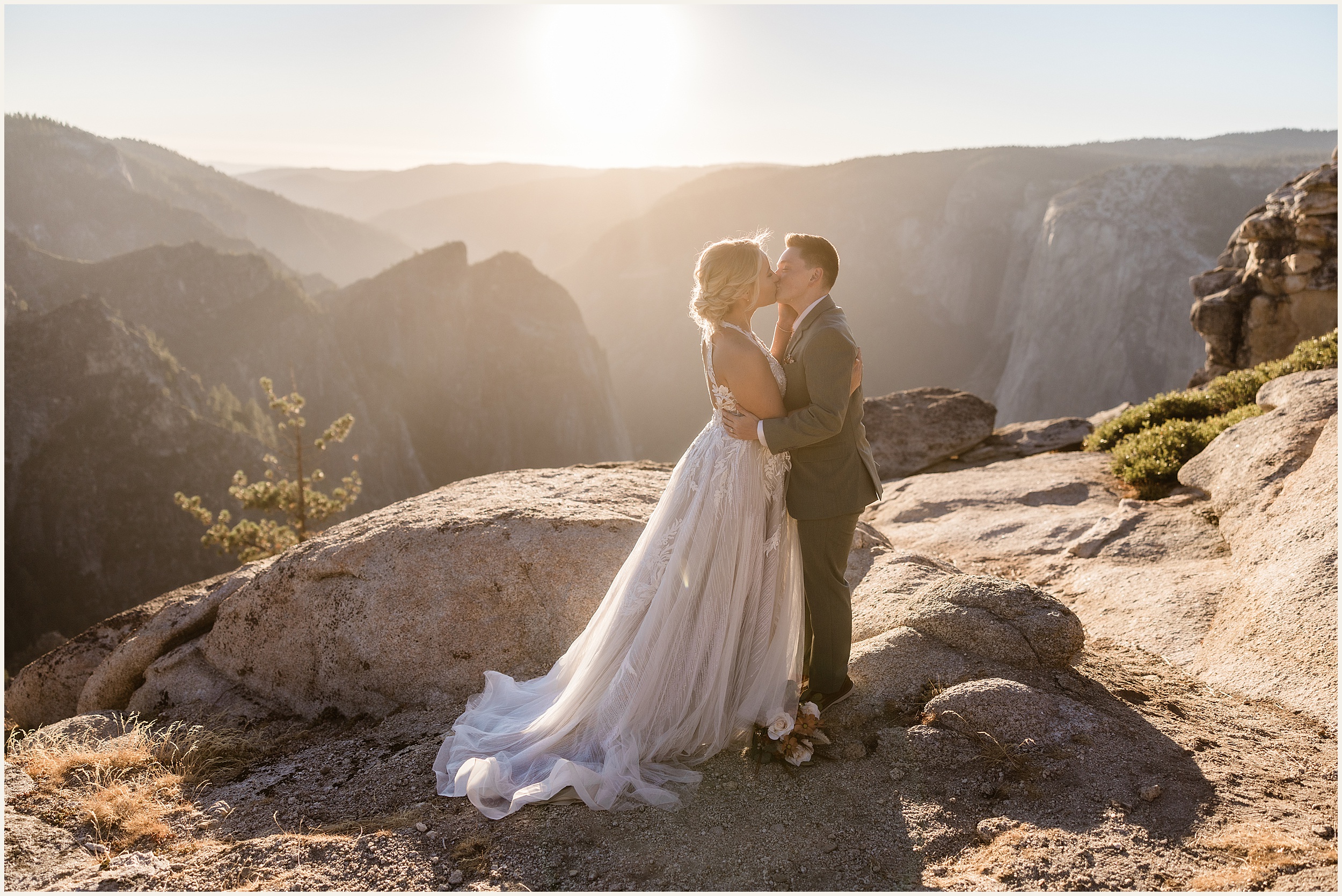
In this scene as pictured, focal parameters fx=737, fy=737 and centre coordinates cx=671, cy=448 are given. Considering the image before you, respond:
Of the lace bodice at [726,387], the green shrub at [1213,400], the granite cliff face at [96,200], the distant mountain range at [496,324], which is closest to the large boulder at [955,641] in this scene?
the lace bodice at [726,387]

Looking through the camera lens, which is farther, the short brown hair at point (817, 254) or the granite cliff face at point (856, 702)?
the short brown hair at point (817, 254)

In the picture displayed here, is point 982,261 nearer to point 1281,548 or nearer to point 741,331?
point 1281,548

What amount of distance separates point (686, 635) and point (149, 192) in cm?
9646

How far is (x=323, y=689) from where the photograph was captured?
A: 218 inches

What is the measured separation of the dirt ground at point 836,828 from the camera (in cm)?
321

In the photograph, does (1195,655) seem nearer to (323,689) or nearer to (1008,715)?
(1008,715)

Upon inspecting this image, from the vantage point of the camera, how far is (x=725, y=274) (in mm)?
3855

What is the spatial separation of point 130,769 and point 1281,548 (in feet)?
26.2

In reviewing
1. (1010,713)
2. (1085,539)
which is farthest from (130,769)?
(1085,539)

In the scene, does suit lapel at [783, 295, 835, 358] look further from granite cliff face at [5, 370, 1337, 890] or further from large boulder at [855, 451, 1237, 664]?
large boulder at [855, 451, 1237, 664]

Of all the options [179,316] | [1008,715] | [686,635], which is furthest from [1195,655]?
[179,316]

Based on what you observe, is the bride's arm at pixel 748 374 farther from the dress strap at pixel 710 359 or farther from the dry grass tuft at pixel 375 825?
the dry grass tuft at pixel 375 825

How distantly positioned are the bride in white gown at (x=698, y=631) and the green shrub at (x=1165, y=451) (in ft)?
20.0

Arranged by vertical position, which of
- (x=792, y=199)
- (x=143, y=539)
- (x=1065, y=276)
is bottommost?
(x=143, y=539)
